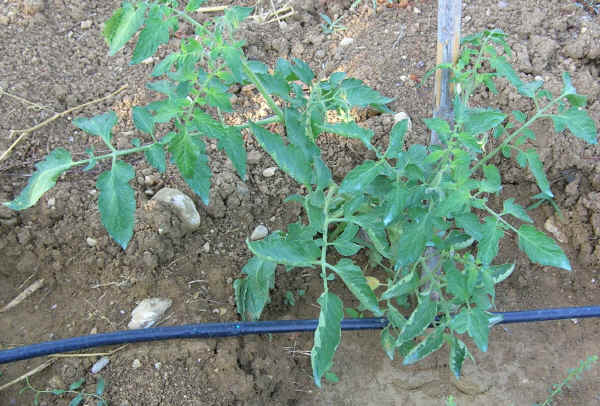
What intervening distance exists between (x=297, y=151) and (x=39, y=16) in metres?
2.03

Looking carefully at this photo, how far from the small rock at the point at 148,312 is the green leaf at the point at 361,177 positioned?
92 centimetres

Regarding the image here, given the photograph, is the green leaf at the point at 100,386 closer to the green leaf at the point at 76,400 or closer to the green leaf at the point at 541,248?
the green leaf at the point at 76,400

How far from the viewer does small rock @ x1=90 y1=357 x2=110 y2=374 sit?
5.99 ft

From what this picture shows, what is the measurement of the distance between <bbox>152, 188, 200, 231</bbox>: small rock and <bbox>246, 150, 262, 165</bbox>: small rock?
1.06 feet

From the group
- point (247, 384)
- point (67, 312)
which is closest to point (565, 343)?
point (247, 384)

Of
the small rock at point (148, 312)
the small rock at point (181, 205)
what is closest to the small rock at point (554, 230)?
the small rock at point (181, 205)

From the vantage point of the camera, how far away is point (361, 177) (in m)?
→ 1.40

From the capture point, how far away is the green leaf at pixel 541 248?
1.34 meters

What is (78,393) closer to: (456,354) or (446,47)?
(456,354)

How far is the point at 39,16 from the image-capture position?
2.75 m

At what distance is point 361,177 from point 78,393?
1187 mm

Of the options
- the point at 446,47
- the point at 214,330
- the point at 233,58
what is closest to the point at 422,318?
the point at 214,330

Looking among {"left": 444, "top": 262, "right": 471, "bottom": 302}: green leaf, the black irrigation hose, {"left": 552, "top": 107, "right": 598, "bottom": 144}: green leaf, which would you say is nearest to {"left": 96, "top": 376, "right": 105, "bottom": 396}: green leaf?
the black irrigation hose

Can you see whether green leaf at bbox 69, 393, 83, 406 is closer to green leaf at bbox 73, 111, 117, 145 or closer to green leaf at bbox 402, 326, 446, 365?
green leaf at bbox 73, 111, 117, 145
